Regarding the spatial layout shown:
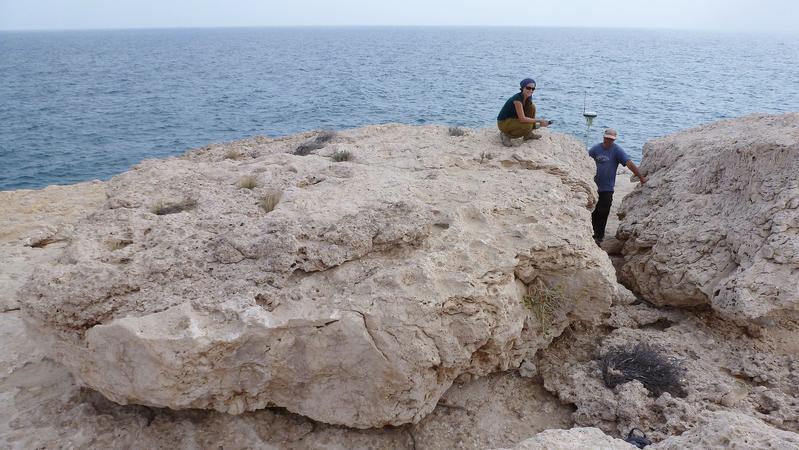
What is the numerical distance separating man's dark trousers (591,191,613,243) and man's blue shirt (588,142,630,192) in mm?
124

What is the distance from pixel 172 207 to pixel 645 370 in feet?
18.3

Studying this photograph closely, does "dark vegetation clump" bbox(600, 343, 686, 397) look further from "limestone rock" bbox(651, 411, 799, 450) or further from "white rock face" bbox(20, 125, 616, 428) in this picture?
"limestone rock" bbox(651, 411, 799, 450)

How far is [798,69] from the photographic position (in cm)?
6031

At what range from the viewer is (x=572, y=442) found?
10.9ft

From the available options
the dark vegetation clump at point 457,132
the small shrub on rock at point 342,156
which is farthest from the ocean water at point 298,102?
the small shrub on rock at point 342,156

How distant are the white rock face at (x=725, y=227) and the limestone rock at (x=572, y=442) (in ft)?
11.0

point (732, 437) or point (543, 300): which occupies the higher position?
point (732, 437)

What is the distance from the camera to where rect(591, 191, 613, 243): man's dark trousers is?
884 cm

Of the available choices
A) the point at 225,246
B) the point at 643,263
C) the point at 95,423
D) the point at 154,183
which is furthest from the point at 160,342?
the point at 643,263

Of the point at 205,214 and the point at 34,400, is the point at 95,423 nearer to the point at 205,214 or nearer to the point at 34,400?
the point at 34,400

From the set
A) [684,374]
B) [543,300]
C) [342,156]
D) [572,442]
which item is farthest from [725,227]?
[342,156]

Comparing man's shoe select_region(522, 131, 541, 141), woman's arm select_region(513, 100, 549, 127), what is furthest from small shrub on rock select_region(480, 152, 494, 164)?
man's shoe select_region(522, 131, 541, 141)

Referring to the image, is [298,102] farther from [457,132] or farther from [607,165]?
[607,165]

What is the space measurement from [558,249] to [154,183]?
16.0ft
